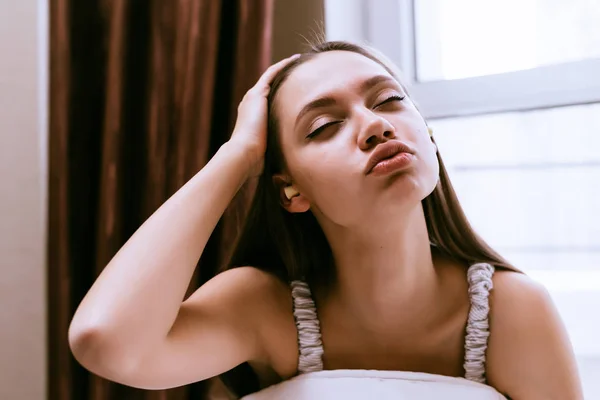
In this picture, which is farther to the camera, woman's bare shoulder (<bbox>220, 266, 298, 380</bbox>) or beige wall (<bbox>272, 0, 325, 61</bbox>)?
beige wall (<bbox>272, 0, 325, 61</bbox>)

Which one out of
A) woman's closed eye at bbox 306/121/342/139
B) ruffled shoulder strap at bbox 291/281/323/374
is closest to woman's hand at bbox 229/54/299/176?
woman's closed eye at bbox 306/121/342/139

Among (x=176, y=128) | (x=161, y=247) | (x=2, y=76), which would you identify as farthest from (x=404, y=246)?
(x=2, y=76)

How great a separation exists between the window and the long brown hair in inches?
11.9

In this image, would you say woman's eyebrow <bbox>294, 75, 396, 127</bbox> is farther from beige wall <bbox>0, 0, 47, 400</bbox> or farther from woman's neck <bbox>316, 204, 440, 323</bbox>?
beige wall <bbox>0, 0, 47, 400</bbox>

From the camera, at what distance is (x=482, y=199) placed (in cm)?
140

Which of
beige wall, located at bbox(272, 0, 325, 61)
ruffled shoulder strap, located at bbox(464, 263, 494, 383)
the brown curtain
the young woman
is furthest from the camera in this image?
beige wall, located at bbox(272, 0, 325, 61)

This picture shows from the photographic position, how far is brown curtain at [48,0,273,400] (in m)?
1.26

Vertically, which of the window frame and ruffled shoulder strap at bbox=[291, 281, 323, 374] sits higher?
the window frame

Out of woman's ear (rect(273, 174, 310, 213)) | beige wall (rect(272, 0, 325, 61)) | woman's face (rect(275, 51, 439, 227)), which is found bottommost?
woman's ear (rect(273, 174, 310, 213))

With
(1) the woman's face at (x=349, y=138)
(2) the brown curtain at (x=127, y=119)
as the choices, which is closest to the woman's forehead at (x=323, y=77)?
(1) the woman's face at (x=349, y=138)

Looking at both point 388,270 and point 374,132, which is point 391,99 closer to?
point 374,132

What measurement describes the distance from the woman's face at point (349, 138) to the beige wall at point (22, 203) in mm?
687

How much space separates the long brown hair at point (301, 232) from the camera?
3.55 feet

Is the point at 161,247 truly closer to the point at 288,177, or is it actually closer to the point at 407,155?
the point at 288,177
